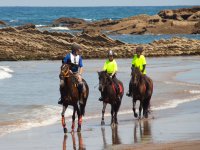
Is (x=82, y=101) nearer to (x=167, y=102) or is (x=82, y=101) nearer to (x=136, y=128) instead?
(x=136, y=128)

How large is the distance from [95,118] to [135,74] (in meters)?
1.96

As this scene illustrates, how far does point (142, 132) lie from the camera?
16906 mm

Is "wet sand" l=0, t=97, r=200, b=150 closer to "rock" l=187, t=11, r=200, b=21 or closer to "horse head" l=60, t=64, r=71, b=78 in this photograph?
"horse head" l=60, t=64, r=71, b=78

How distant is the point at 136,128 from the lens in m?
17.8

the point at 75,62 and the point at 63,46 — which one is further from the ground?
the point at 75,62

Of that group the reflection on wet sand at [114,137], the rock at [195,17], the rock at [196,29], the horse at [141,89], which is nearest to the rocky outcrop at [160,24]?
the rock at [195,17]

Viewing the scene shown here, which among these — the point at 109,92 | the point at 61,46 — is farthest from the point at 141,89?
the point at 61,46

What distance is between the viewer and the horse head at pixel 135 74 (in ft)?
64.8

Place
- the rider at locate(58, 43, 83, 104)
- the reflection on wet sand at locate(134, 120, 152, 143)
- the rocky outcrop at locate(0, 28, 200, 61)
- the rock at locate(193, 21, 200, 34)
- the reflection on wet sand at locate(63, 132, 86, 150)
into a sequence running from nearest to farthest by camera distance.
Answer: the reflection on wet sand at locate(63, 132, 86, 150) → the reflection on wet sand at locate(134, 120, 152, 143) → the rider at locate(58, 43, 83, 104) → the rocky outcrop at locate(0, 28, 200, 61) → the rock at locate(193, 21, 200, 34)

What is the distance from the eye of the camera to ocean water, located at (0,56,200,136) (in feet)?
69.4

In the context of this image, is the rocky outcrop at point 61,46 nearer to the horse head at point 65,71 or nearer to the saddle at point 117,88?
the saddle at point 117,88

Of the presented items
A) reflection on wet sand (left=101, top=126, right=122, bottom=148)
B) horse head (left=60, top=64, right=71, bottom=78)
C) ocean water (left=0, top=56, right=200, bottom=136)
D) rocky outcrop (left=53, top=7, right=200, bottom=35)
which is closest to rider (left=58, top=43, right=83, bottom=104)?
horse head (left=60, top=64, right=71, bottom=78)

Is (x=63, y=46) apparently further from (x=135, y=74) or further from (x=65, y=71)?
(x=65, y=71)

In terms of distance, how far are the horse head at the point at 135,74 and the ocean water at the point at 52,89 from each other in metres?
2.01
